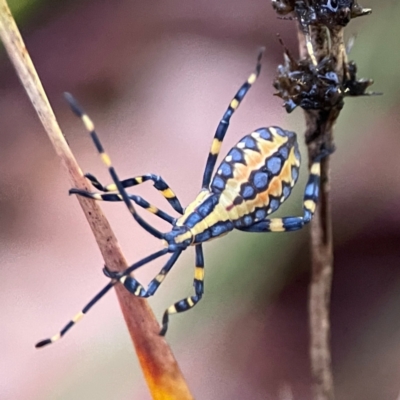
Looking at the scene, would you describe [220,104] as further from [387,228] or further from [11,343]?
[11,343]

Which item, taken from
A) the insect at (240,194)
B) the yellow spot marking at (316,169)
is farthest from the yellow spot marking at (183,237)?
the yellow spot marking at (316,169)

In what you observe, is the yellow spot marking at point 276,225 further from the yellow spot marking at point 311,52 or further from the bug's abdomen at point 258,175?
the yellow spot marking at point 311,52

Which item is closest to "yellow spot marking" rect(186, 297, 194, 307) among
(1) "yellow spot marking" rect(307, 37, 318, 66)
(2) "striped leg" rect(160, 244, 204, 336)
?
(2) "striped leg" rect(160, 244, 204, 336)

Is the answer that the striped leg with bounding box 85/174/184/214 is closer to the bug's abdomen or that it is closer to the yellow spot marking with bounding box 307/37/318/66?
the bug's abdomen

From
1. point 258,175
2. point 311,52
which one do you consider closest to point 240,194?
point 258,175

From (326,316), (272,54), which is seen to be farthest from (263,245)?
(272,54)
